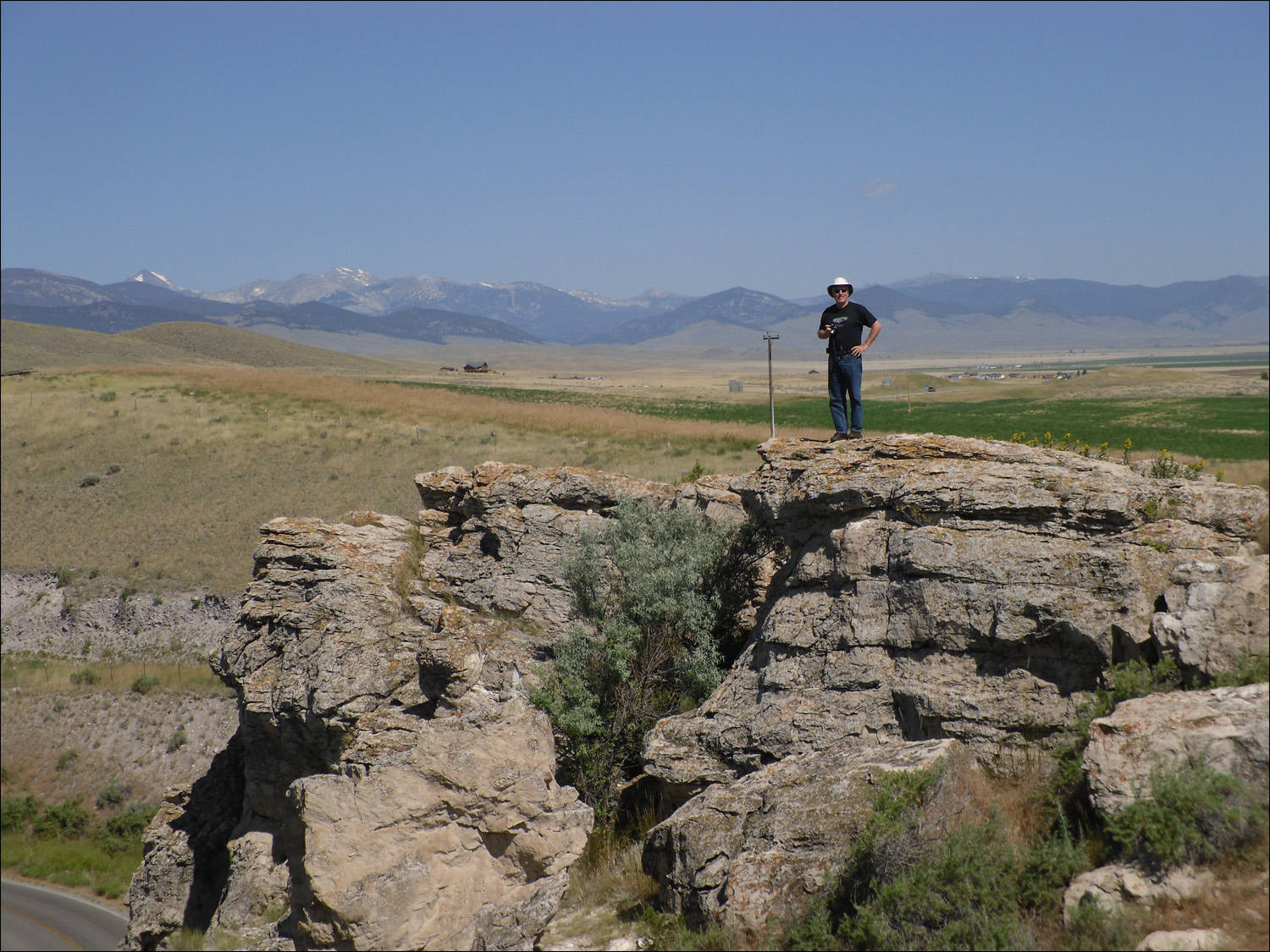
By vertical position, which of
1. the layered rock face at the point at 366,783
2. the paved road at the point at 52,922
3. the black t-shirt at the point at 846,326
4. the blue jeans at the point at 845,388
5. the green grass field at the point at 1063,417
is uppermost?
the black t-shirt at the point at 846,326

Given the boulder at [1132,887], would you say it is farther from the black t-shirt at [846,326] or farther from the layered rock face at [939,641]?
the black t-shirt at [846,326]

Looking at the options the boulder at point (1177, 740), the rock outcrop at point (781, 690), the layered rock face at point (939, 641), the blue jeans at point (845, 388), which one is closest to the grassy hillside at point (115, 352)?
the rock outcrop at point (781, 690)

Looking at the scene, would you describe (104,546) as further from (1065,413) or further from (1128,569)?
(1065,413)

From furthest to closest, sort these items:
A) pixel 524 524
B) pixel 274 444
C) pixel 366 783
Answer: pixel 274 444 < pixel 524 524 < pixel 366 783

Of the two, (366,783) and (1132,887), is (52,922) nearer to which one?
(366,783)

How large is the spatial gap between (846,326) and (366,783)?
30.9ft

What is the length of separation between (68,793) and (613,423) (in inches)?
1326

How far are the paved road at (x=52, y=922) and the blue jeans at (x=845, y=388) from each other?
2734cm

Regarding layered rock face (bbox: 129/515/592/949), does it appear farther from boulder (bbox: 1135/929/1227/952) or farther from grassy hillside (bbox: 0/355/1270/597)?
grassy hillside (bbox: 0/355/1270/597)

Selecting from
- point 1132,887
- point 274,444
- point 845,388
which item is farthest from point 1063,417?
point 1132,887

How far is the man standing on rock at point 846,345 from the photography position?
43.5 feet

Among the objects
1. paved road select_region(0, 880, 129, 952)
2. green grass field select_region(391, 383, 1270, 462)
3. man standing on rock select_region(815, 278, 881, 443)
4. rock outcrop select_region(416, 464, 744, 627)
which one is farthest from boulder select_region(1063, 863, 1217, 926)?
paved road select_region(0, 880, 129, 952)

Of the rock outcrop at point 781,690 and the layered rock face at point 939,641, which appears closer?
the layered rock face at point 939,641

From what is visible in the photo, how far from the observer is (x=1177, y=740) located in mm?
7105
